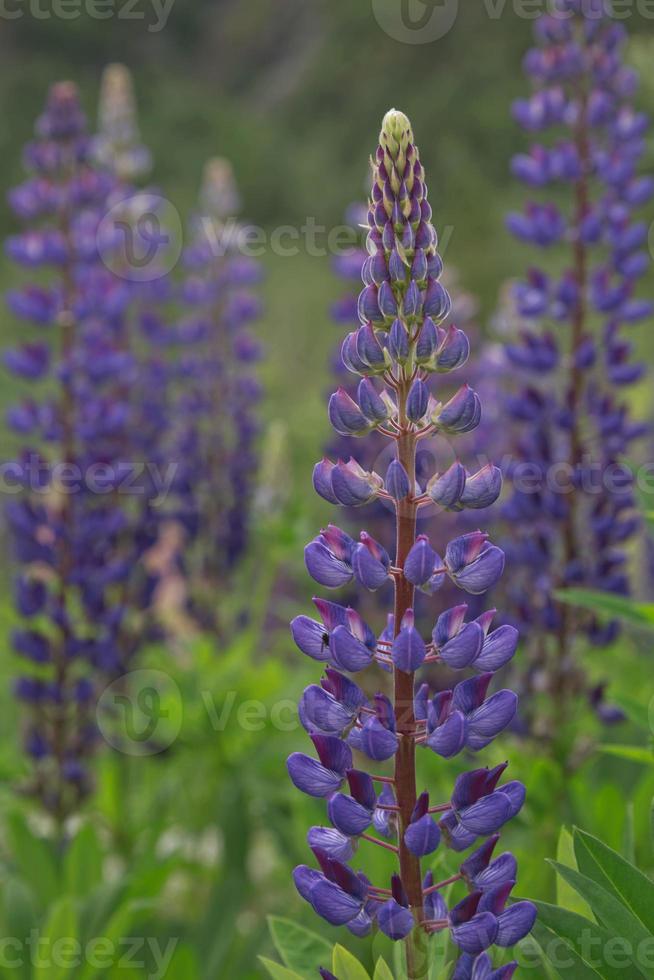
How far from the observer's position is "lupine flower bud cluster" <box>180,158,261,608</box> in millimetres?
4074

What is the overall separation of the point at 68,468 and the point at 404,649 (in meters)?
2.07

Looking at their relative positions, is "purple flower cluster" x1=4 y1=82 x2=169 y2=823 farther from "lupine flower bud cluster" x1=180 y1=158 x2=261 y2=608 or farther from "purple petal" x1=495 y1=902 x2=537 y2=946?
"purple petal" x1=495 y1=902 x2=537 y2=946

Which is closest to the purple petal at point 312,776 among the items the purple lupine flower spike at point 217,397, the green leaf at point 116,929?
the green leaf at point 116,929

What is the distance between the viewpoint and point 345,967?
133 centimetres

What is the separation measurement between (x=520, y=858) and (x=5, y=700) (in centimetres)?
301

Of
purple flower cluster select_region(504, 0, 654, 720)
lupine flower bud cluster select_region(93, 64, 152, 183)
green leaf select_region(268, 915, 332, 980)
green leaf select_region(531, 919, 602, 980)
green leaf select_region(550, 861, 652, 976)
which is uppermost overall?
lupine flower bud cluster select_region(93, 64, 152, 183)

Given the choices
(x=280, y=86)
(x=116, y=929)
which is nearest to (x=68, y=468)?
(x=116, y=929)

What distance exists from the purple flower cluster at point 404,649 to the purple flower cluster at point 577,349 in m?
1.54

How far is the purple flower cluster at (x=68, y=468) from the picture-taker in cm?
313

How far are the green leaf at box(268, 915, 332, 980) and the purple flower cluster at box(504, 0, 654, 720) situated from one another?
1473 millimetres

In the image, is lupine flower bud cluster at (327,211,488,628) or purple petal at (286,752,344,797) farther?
lupine flower bud cluster at (327,211,488,628)

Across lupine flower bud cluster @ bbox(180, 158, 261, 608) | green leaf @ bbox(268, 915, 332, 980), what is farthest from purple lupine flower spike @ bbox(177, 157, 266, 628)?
green leaf @ bbox(268, 915, 332, 980)

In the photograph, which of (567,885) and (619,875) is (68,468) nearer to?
(567,885)

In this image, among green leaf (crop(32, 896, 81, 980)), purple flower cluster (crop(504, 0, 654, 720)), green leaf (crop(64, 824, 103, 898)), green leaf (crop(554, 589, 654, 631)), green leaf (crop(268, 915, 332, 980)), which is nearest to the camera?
green leaf (crop(268, 915, 332, 980))
